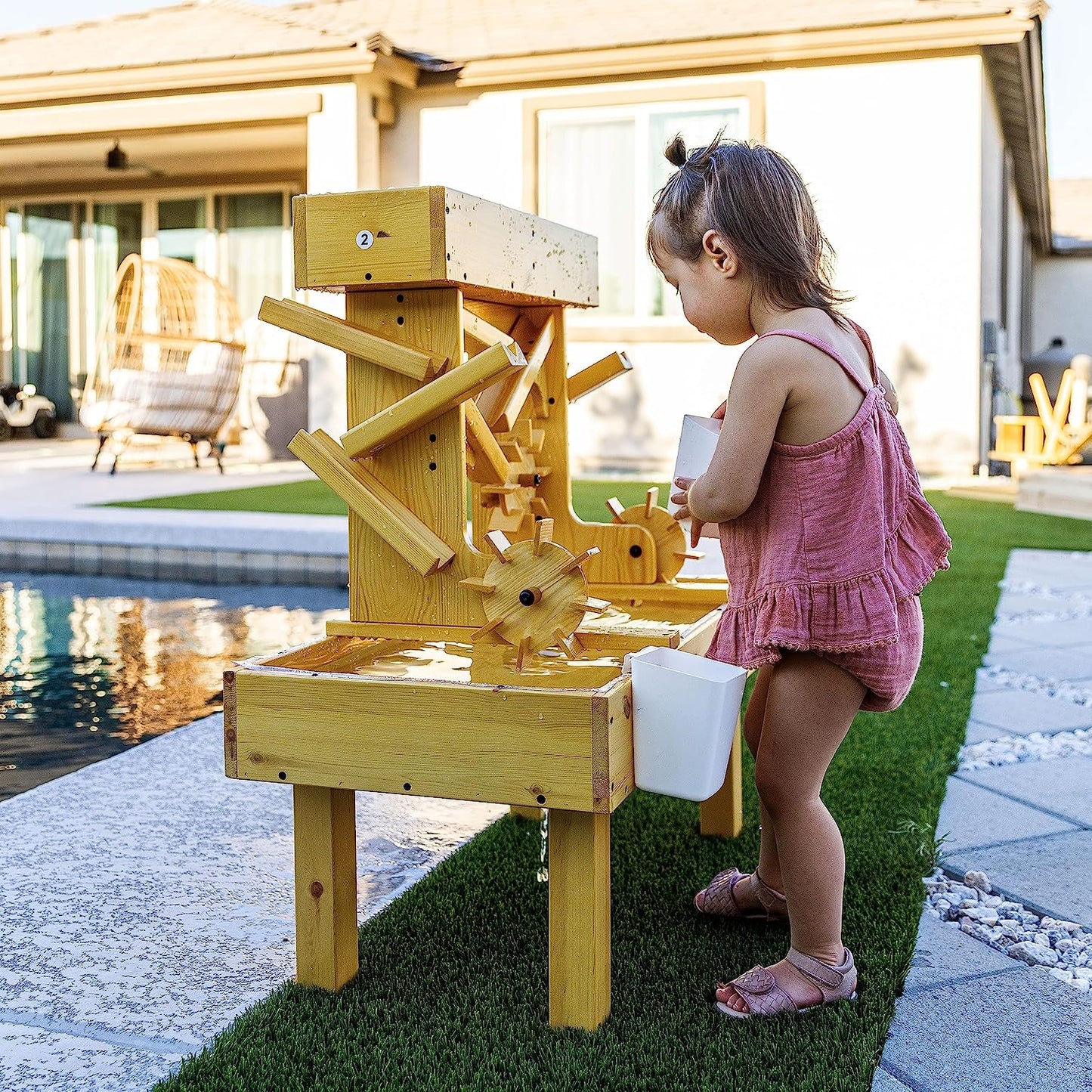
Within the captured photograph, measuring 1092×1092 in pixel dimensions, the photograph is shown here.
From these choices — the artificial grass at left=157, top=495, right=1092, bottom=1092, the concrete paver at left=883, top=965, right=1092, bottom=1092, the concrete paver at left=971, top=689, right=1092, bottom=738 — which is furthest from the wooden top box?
the concrete paver at left=971, top=689, right=1092, bottom=738

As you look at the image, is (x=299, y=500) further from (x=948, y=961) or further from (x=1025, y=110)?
(x=1025, y=110)

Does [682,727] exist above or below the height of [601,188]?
below

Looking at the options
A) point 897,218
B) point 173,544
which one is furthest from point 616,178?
point 173,544

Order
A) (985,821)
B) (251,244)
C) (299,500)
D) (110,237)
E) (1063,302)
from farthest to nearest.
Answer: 1. (1063,302)
2. (110,237)
3. (251,244)
4. (299,500)
5. (985,821)

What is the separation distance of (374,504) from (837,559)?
669mm

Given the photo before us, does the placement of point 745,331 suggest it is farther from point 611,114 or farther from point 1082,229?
point 1082,229

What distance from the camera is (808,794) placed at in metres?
1.73

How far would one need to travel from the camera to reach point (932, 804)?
8.39 feet

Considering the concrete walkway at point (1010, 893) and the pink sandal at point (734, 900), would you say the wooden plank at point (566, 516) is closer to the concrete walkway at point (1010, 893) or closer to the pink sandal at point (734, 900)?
the pink sandal at point (734, 900)

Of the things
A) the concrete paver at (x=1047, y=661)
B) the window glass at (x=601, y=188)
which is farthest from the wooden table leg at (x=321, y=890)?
the window glass at (x=601, y=188)

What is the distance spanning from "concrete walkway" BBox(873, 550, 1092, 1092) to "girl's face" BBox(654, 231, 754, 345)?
0.98 meters

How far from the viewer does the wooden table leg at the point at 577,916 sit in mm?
1615

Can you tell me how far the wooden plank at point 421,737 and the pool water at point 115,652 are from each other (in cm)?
128

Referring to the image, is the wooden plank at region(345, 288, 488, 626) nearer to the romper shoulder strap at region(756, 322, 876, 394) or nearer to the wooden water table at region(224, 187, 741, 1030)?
the wooden water table at region(224, 187, 741, 1030)
